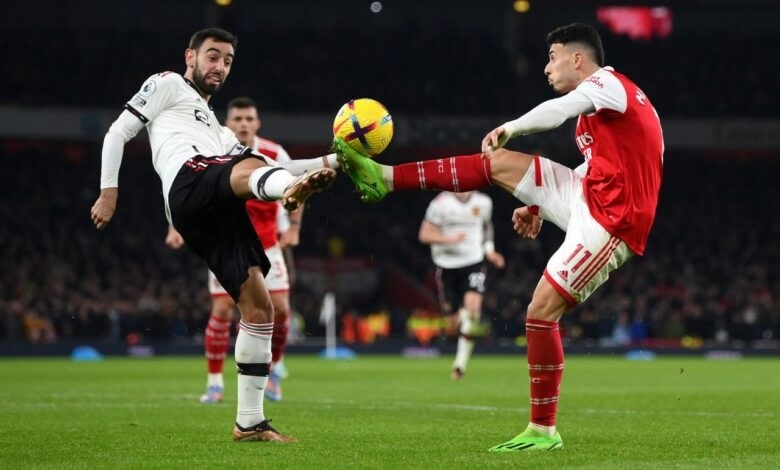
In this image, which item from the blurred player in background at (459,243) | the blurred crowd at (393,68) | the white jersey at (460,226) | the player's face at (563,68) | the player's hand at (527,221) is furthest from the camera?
the blurred crowd at (393,68)

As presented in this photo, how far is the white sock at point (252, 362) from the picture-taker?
6734mm

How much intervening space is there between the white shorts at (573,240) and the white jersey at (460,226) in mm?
8835

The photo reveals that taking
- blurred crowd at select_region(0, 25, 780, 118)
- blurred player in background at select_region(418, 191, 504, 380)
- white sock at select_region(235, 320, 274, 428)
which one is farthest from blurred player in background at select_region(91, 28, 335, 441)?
blurred crowd at select_region(0, 25, 780, 118)

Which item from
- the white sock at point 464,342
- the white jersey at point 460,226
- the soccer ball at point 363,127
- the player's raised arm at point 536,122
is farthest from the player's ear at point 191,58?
the white jersey at point 460,226

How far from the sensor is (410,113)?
33.1 meters

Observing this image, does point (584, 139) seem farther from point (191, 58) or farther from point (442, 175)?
point (191, 58)

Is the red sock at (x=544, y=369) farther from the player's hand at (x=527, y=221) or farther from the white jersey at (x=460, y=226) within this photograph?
the white jersey at (x=460, y=226)

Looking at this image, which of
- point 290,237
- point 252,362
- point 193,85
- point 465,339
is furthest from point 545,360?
point 465,339

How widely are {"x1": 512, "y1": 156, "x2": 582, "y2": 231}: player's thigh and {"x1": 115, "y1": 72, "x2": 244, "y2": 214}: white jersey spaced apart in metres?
1.90

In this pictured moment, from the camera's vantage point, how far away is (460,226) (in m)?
15.5

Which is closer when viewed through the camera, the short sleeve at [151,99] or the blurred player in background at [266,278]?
the short sleeve at [151,99]

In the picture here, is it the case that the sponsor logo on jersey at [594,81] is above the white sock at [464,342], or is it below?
above

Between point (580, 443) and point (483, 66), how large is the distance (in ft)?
95.1

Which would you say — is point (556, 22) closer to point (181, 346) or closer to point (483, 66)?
point (483, 66)
